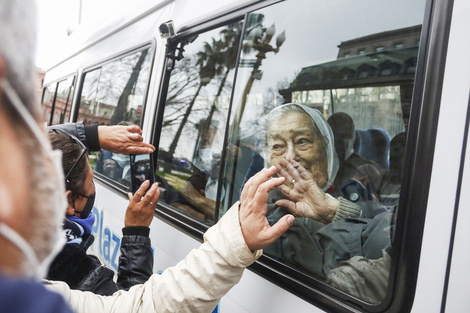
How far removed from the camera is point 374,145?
4.33 feet

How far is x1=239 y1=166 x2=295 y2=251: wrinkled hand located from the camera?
4.04 ft

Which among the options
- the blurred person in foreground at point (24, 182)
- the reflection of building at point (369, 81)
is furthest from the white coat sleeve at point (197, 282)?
the blurred person in foreground at point (24, 182)

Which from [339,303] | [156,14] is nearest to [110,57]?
[156,14]

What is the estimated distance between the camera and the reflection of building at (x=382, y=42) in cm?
119

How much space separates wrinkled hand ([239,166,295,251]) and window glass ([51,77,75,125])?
3.98 metres

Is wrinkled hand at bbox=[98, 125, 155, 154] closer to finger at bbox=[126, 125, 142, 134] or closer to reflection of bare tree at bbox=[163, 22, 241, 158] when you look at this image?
finger at bbox=[126, 125, 142, 134]

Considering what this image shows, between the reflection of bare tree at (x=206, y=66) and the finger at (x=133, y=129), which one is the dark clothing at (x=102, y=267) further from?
the reflection of bare tree at (x=206, y=66)

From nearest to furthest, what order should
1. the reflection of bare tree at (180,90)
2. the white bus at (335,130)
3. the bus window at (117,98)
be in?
1. the white bus at (335,130)
2. the reflection of bare tree at (180,90)
3. the bus window at (117,98)

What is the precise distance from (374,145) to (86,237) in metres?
1.35

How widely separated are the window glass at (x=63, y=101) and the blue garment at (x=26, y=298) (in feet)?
15.2

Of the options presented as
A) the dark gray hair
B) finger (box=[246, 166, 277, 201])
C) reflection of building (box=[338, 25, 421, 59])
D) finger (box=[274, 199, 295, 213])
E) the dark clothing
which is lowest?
the dark clothing

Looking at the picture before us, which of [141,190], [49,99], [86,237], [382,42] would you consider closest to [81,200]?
[86,237]

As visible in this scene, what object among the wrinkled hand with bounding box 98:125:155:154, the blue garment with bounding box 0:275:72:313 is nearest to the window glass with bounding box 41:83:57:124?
the wrinkled hand with bounding box 98:125:155:154

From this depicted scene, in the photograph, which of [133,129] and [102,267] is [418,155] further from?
[133,129]
